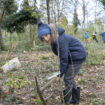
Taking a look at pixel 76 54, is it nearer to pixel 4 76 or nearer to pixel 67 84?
pixel 67 84

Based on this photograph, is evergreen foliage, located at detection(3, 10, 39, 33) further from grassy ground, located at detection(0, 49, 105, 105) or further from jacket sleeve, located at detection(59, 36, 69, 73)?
jacket sleeve, located at detection(59, 36, 69, 73)

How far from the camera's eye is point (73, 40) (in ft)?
8.18

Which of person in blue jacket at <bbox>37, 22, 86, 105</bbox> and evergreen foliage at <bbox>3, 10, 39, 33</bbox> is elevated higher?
Answer: evergreen foliage at <bbox>3, 10, 39, 33</bbox>

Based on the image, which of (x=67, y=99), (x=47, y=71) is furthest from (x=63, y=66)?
(x=47, y=71)

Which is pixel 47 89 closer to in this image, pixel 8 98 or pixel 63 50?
pixel 8 98

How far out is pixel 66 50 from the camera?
2273 millimetres

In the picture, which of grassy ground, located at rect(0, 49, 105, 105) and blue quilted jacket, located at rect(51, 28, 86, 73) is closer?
blue quilted jacket, located at rect(51, 28, 86, 73)

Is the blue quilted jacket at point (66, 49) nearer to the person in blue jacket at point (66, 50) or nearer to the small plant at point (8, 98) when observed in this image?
the person in blue jacket at point (66, 50)

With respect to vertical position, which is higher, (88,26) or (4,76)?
(88,26)

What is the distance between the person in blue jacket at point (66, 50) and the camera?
2.13 metres

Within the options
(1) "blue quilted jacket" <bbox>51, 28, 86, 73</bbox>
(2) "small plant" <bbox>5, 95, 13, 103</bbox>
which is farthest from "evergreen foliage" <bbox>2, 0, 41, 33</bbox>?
(1) "blue quilted jacket" <bbox>51, 28, 86, 73</bbox>

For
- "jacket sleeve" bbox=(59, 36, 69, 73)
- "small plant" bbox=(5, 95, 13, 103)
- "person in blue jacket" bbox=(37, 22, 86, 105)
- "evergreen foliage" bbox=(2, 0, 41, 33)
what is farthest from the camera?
"evergreen foliage" bbox=(2, 0, 41, 33)

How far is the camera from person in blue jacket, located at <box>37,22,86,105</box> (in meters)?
2.13

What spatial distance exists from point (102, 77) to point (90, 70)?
0.61 meters
